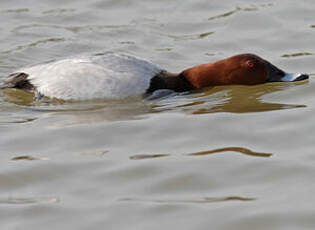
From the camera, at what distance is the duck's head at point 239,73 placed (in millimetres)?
7926

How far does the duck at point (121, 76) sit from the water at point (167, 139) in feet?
0.38

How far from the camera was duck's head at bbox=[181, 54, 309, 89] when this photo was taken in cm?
793

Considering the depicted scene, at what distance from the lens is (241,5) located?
10797 millimetres

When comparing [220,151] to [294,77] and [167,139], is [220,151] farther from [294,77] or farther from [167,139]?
[294,77]

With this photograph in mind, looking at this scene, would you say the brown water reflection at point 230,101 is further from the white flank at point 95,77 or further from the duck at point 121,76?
the white flank at point 95,77

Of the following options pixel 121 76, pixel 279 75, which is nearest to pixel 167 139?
pixel 121 76

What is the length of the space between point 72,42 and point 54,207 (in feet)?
17.2

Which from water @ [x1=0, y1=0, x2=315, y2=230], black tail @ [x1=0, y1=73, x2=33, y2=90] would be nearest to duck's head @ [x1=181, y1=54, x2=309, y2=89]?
water @ [x1=0, y1=0, x2=315, y2=230]

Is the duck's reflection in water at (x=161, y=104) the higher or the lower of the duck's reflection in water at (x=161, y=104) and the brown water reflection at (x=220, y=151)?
the higher

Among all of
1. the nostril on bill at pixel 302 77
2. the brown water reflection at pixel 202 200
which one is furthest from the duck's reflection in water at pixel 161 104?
the brown water reflection at pixel 202 200

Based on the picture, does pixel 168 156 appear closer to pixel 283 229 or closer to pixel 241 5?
pixel 283 229

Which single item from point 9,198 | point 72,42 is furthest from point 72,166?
point 72,42

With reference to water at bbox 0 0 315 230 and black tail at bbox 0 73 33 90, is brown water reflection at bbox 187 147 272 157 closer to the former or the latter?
water at bbox 0 0 315 230

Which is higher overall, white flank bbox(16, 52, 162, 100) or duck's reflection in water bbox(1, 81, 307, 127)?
white flank bbox(16, 52, 162, 100)
